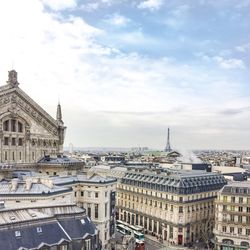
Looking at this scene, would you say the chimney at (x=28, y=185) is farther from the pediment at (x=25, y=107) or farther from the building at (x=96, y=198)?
the pediment at (x=25, y=107)

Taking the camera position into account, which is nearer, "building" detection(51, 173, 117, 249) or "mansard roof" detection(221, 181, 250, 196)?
"building" detection(51, 173, 117, 249)

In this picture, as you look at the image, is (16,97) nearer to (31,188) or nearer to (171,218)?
(31,188)

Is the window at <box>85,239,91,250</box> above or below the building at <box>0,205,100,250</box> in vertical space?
below

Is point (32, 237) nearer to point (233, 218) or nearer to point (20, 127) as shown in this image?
point (20, 127)

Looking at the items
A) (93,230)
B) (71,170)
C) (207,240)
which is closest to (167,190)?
(207,240)

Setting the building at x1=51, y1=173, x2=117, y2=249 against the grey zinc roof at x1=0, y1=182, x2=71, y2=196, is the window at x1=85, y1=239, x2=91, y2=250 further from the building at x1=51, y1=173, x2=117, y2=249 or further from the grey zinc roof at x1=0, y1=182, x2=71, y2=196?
the building at x1=51, y1=173, x2=117, y2=249

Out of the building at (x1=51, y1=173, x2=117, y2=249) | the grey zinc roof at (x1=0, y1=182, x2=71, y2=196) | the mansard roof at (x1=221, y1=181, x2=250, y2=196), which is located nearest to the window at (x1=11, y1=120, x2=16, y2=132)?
the building at (x1=51, y1=173, x2=117, y2=249)
